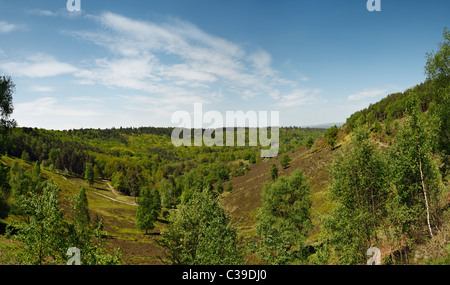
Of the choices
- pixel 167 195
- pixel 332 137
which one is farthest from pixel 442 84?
pixel 167 195

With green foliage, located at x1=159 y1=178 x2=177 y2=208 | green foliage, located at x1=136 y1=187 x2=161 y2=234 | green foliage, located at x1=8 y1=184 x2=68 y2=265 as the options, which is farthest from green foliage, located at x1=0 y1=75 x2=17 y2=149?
green foliage, located at x1=159 y1=178 x2=177 y2=208

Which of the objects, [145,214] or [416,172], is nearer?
[416,172]

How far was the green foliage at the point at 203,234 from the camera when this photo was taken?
55.8 ft

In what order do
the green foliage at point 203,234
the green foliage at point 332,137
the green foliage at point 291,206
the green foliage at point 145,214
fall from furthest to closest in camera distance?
the green foliage at point 332,137, the green foliage at point 145,214, the green foliage at point 291,206, the green foliage at point 203,234

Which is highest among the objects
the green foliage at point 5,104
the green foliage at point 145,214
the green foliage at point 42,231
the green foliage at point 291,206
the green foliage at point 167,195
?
the green foliage at point 5,104

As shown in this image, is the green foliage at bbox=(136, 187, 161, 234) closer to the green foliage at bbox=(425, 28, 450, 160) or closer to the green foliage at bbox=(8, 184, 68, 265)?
the green foliage at bbox=(8, 184, 68, 265)

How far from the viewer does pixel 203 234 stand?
899 inches

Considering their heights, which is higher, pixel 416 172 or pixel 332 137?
pixel 332 137

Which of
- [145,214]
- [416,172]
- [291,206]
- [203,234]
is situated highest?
[416,172]

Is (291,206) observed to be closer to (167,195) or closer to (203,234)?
(203,234)

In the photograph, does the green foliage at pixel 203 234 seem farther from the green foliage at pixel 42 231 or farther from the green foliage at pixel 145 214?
the green foliage at pixel 145 214

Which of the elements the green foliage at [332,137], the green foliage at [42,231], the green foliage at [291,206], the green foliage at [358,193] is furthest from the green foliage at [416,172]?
the green foliage at [332,137]
